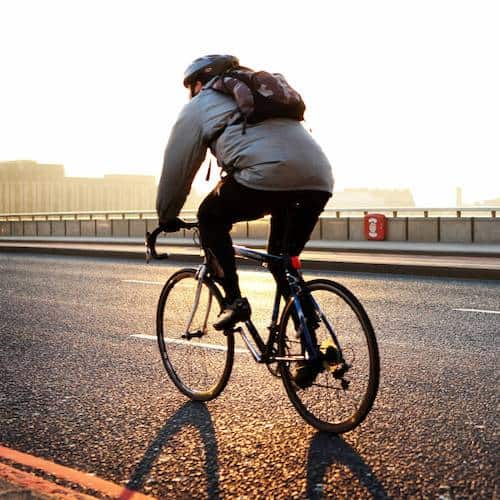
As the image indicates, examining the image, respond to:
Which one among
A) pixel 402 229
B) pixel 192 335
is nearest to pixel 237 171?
pixel 192 335

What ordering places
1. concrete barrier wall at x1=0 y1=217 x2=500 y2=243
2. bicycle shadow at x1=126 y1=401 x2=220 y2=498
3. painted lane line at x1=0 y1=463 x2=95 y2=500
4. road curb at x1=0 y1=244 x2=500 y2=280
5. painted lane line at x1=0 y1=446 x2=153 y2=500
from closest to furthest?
painted lane line at x1=0 y1=463 x2=95 y2=500
painted lane line at x1=0 y1=446 x2=153 y2=500
bicycle shadow at x1=126 y1=401 x2=220 y2=498
road curb at x1=0 y1=244 x2=500 y2=280
concrete barrier wall at x1=0 y1=217 x2=500 y2=243

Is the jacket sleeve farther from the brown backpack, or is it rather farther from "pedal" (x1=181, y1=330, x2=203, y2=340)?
"pedal" (x1=181, y1=330, x2=203, y2=340)

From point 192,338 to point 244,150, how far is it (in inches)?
55.0

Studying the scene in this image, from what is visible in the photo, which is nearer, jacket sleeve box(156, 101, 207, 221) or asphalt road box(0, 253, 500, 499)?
asphalt road box(0, 253, 500, 499)

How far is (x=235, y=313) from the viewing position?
3.99 meters

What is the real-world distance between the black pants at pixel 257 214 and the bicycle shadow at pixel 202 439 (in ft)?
2.47

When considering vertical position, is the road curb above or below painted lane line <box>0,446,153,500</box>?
above

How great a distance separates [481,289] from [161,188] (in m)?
7.63

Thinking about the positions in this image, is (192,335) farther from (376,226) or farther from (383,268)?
(376,226)

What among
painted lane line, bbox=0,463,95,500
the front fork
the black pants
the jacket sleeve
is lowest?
painted lane line, bbox=0,463,95,500

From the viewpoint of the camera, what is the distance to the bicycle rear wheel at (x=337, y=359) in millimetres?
3521

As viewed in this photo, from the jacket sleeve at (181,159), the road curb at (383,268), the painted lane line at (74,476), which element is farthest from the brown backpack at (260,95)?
the road curb at (383,268)

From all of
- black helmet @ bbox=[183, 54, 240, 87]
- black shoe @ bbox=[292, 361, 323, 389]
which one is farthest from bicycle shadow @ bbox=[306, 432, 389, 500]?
black helmet @ bbox=[183, 54, 240, 87]

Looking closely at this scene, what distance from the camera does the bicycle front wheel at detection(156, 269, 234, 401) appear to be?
4363 mm
